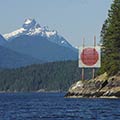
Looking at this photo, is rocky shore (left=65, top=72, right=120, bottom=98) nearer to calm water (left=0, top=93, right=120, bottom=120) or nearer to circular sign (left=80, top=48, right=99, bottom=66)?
circular sign (left=80, top=48, right=99, bottom=66)

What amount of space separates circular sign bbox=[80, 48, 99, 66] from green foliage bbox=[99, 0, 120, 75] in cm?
207

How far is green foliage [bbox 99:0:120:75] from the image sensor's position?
125 meters

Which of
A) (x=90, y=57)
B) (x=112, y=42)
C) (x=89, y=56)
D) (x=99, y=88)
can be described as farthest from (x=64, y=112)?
(x=90, y=57)

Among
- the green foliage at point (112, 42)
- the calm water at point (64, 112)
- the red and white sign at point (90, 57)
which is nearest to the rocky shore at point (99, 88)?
the green foliage at point (112, 42)

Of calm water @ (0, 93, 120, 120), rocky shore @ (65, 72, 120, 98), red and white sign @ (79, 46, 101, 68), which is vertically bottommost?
calm water @ (0, 93, 120, 120)

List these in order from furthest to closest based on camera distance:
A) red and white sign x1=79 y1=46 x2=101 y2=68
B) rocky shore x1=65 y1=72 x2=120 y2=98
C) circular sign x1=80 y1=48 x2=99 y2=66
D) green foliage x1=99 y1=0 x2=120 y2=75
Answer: circular sign x1=80 y1=48 x2=99 y2=66
red and white sign x1=79 y1=46 x2=101 y2=68
green foliage x1=99 y1=0 x2=120 y2=75
rocky shore x1=65 y1=72 x2=120 y2=98

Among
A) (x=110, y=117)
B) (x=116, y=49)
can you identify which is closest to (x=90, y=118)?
(x=110, y=117)

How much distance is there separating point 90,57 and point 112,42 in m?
6.66

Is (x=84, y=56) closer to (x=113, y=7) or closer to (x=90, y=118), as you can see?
(x=113, y=7)

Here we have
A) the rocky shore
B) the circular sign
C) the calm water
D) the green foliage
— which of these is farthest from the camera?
the circular sign

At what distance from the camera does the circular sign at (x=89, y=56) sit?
132 m

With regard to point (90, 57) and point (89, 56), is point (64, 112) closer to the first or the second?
point (89, 56)

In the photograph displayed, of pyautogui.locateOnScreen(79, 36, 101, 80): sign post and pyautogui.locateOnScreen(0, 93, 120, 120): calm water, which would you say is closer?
pyautogui.locateOnScreen(0, 93, 120, 120): calm water

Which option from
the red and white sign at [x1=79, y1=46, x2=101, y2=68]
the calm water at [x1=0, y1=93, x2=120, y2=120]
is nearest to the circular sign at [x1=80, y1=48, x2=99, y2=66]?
the red and white sign at [x1=79, y1=46, x2=101, y2=68]
